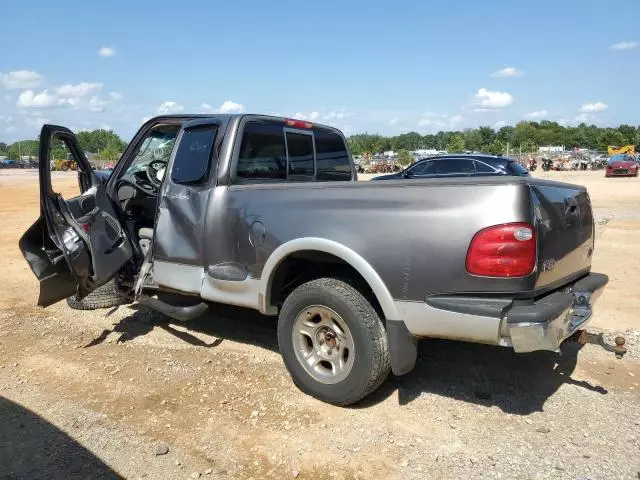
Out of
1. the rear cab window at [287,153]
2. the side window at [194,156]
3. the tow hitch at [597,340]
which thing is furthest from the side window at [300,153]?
the tow hitch at [597,340]

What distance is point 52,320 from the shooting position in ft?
18.9

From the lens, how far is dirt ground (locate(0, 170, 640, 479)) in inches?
121

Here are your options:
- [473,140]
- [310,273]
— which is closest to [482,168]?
[310,273]

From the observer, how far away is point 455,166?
49.1 feet

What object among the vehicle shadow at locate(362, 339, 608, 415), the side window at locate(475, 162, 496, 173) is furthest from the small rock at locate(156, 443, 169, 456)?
the side window at locate(475, 162, 496, 173)

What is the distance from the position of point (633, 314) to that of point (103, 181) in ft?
18.2

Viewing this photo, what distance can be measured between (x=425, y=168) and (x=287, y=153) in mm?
11063

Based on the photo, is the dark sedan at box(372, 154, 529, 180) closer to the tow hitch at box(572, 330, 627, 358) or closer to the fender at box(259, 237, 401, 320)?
the fender at box(259, 237, 401, 320)

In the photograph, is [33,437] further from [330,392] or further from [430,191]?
[430,191]

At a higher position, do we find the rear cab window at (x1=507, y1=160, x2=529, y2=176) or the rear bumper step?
the rear cab window at (x1=507, y1=160, x2=529, y2=176)

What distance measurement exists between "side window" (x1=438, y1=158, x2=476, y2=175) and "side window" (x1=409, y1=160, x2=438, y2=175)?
0.14m

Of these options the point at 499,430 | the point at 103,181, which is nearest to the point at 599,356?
the point at 499,430

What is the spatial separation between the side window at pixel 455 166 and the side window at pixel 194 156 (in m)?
11.1

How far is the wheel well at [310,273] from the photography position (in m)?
3.69
